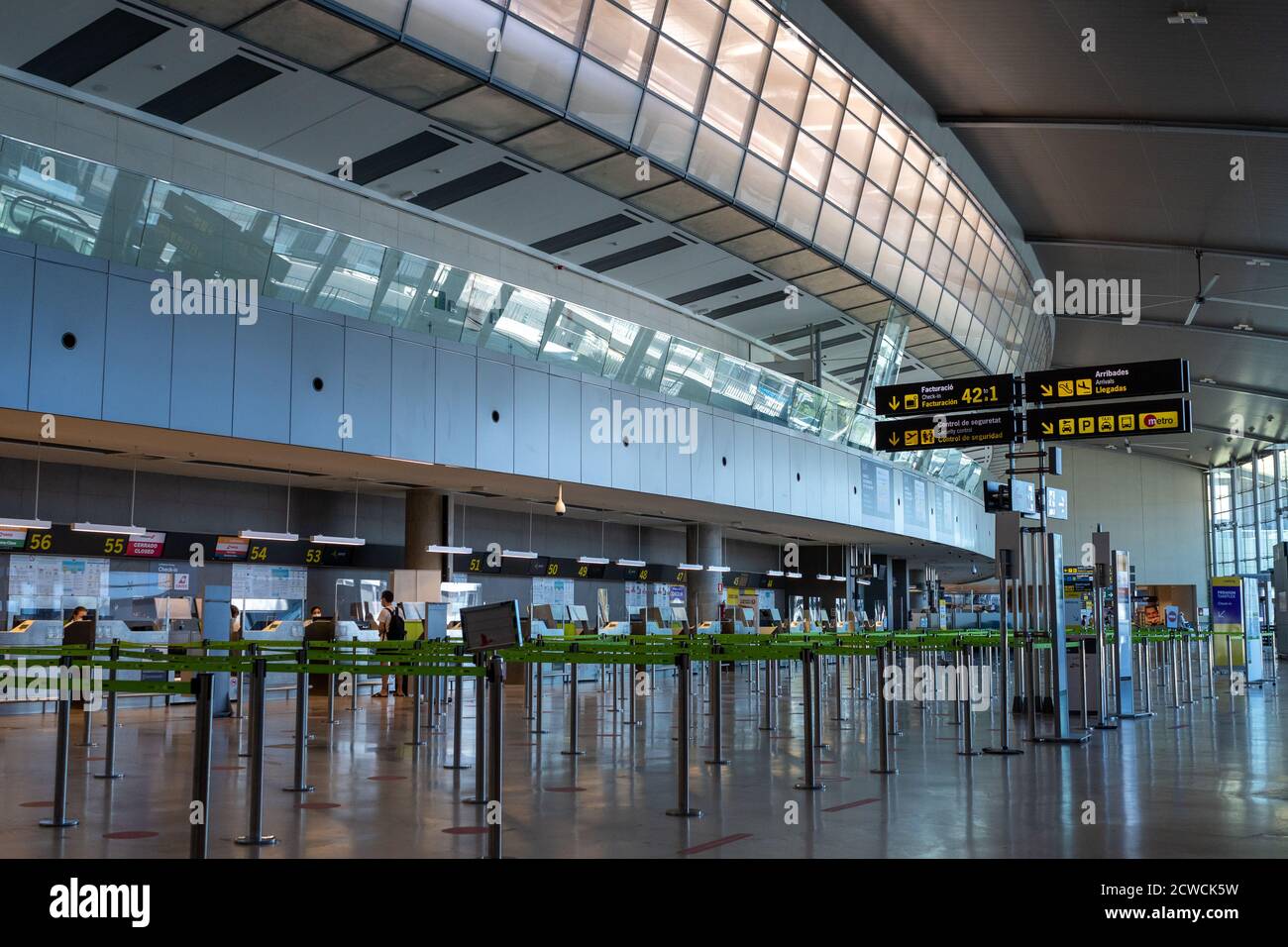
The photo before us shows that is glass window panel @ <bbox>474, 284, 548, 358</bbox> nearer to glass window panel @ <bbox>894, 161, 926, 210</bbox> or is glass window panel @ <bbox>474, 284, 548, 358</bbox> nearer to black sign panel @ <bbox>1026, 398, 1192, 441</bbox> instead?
black sign panel @ <bbox>1026, 398, 1192, 441</bbox>

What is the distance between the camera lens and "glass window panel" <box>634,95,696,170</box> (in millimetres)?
18266

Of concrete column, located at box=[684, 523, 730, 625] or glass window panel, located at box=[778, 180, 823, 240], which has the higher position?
glass window panel, located at box=[778, 180, 823, 240]

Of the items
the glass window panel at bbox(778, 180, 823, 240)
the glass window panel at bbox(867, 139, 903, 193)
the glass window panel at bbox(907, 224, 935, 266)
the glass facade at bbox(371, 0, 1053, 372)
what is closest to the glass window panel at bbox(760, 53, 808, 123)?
the glass facade at bbox(371, 0, 1053, 372)

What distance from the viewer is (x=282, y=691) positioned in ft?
68.8

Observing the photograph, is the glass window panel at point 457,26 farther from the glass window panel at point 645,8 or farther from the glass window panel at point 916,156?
the glass window panel at point 916,156

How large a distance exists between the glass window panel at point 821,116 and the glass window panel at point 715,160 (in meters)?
2.27

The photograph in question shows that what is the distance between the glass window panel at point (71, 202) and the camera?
12492 millimetres

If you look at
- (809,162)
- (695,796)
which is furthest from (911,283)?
(695,796)

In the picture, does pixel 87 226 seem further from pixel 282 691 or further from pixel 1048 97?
pixel 1048 97

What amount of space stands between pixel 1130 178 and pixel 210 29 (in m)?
19.1

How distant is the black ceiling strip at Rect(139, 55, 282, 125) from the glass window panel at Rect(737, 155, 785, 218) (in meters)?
8.42

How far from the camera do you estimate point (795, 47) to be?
67.6 ft

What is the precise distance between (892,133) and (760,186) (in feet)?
14.7
